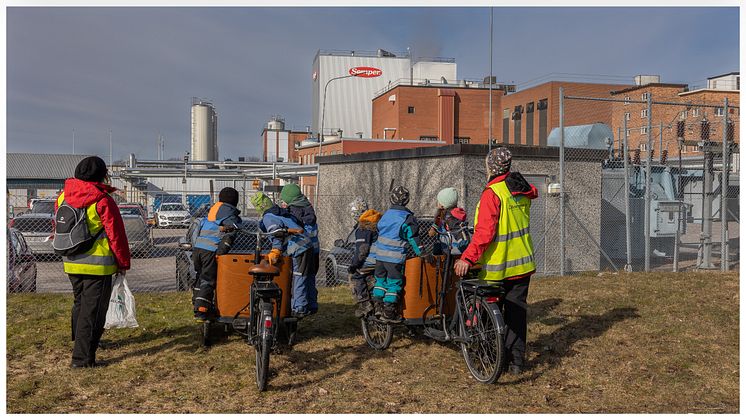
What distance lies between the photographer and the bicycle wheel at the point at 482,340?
529 centimetres

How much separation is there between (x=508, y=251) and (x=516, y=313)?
565 mm

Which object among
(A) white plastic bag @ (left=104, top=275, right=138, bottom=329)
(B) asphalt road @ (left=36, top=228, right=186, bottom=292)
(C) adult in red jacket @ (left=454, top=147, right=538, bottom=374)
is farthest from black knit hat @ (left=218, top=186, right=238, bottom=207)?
(B) asphalt road @ (left=36, top=228, right=186, bottom=292)

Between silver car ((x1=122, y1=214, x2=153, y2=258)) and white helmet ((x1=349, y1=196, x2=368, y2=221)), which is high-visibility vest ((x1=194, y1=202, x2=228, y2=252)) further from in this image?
silver car ((x1=122, y1=214, x2=153, y2=258))

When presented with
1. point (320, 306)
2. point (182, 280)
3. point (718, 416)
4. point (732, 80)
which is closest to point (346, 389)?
point (718, 416)

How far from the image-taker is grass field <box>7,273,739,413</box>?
16.4 ft

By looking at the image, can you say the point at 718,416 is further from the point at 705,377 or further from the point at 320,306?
the point at 320,306

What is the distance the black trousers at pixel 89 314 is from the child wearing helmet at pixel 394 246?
249 cm

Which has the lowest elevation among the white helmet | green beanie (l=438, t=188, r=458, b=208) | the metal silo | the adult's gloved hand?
the adult's gloved hand

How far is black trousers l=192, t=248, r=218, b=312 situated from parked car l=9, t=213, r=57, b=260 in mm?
10700

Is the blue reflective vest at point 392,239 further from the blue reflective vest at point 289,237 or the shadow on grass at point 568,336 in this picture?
the shadow on grass at point 568,336

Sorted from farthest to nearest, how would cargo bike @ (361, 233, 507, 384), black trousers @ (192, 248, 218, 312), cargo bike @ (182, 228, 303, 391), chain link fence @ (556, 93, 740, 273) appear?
1. chain link fence @ (556, 93, 740, 273)
2. black trousers @ (192, 248, 218, 312)
3. cargo bike @ (182, 228, 303, 391)
4. cargo bike @ (361, 233, 507, 384)

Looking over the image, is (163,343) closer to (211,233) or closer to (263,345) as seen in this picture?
(211,233)

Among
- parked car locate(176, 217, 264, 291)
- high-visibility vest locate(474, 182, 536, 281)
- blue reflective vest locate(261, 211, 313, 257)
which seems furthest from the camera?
parked car locate(176, 217, 264, 291)

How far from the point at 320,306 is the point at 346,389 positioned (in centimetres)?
382
